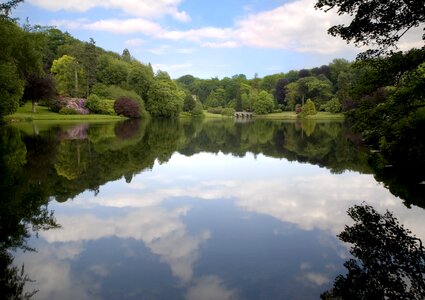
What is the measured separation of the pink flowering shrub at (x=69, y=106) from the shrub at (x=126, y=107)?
6.23 metres

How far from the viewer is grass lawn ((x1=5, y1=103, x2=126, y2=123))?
50734 mm

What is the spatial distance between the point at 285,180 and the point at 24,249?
10608 millimetres

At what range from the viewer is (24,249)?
735cm

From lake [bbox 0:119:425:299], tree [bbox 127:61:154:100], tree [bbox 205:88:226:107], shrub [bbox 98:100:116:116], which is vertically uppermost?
tree [bbox 127:61:154:100]

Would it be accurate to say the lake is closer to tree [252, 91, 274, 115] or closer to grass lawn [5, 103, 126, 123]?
grass lawn [5, 103, 126, 123]

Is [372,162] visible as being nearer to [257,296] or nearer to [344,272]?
[344,272]

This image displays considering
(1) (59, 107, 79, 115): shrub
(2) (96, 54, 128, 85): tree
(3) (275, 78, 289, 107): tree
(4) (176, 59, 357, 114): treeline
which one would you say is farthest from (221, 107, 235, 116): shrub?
(1) (59, 107, 79, 115): shrub

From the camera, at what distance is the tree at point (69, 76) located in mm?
77887

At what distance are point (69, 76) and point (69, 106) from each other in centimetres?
1690

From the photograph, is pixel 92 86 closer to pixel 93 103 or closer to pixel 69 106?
pixel 93 103

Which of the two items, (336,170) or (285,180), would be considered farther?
(336,170)

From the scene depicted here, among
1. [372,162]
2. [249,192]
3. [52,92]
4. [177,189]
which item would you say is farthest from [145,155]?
[52,92]

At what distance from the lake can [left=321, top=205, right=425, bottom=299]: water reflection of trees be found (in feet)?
0.91

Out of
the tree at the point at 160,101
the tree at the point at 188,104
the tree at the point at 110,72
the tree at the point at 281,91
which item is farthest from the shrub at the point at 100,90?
the tree at the point at 281,91
